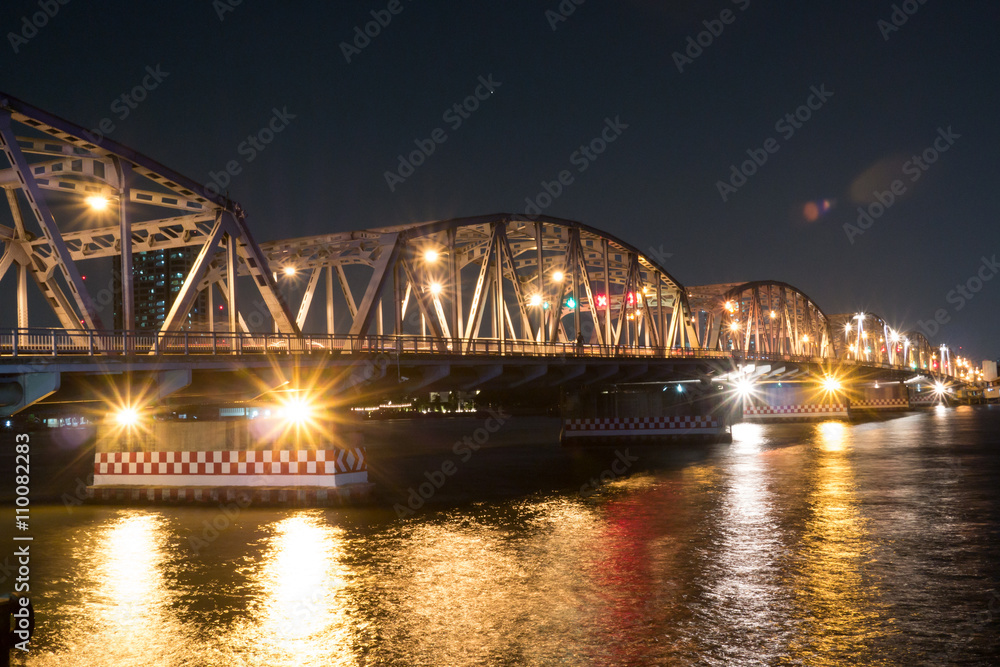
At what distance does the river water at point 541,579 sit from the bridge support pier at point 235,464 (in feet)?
3.24

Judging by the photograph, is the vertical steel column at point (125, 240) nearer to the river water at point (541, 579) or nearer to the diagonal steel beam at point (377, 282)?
the river water at point (541, 579)

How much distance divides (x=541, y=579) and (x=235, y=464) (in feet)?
39.6

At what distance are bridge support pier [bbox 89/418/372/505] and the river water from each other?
3.24 feet

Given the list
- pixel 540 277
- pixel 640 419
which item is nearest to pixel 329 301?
pixel 540 277

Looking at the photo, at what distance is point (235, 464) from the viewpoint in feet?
69.6

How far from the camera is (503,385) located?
39.0 m

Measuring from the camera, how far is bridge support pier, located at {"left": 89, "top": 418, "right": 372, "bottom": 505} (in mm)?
20609

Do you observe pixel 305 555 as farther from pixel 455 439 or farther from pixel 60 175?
pixel 455 439

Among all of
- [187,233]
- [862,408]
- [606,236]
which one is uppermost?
[606,236]

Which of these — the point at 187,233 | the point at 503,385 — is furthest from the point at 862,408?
the point at 187,233

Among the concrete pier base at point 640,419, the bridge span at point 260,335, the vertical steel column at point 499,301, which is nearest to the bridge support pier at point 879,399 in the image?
the bridge span at point 260,335

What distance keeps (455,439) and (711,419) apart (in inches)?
751

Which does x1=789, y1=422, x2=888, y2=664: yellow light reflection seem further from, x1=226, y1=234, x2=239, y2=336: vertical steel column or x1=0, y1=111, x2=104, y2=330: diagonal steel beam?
x1=226, y1=234, x2=239, y2=336: vertical steel column

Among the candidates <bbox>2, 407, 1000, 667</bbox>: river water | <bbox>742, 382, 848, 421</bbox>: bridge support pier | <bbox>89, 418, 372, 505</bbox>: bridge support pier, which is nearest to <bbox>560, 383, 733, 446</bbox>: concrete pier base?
<bbox>2, 407, 1000, 667</bbox>: river water
